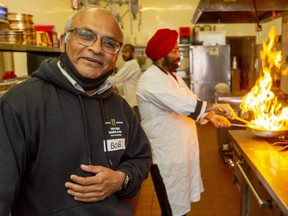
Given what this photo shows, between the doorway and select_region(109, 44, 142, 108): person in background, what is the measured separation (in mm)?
3427

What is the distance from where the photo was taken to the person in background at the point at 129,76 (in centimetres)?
487

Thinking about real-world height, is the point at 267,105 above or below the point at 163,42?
below

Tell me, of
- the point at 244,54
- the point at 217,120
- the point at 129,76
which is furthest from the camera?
the point at 244,54

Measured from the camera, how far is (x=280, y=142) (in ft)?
6.38

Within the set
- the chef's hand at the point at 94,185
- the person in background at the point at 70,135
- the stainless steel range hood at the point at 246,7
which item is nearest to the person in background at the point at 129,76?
the stainless steel range hood at the point at 246,7

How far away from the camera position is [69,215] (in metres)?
1.08

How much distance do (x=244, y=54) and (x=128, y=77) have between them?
3.88m

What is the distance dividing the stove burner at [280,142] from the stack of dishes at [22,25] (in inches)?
64.8

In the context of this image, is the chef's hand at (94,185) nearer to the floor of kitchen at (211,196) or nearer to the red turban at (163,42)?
the red turban at (163,42)

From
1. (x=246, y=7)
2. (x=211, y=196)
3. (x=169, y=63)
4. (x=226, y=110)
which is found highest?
(x=246, y=7)

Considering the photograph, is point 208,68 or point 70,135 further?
point 208,68

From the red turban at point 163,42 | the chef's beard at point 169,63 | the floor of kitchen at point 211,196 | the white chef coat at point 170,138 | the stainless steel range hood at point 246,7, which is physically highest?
the stainless steel range hood at point 246,7

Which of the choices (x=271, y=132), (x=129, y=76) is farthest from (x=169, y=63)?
(x=129, y=76)

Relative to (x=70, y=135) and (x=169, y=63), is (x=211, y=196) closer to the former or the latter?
(x=169, y=63)
